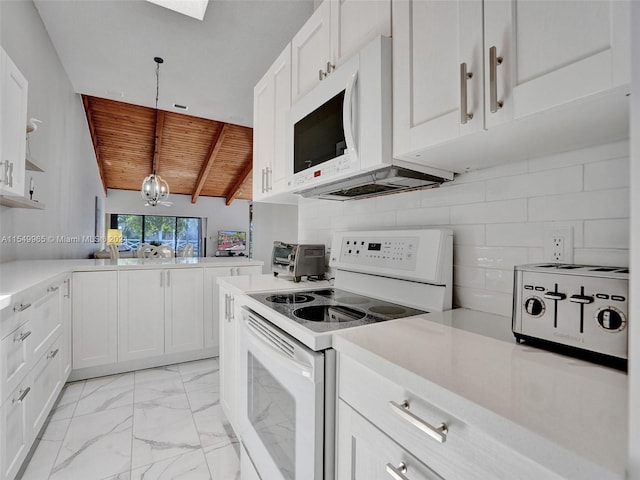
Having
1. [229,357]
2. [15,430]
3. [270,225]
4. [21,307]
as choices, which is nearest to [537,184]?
[229,357]

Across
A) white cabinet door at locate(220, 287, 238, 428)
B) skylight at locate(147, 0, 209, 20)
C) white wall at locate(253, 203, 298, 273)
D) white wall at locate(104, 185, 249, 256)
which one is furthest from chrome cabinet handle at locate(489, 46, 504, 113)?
white wall at locate(104, 185, 249, 256)

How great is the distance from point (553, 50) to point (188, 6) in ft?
8.81

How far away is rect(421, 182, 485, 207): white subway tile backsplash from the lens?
1190 mm

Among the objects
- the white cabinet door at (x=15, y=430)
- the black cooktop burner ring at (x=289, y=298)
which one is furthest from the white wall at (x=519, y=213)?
the white cabinet door at (x=15, y=430)

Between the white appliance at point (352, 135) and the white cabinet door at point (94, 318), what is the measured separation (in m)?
2.11

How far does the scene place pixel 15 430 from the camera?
4.66ft

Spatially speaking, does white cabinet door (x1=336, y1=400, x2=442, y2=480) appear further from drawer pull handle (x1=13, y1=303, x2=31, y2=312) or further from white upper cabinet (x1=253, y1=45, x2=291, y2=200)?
drawer pull handle (x1=13, y1=303, x2=31, y2=312)

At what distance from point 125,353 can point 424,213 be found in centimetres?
280

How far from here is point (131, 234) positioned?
34.1ft

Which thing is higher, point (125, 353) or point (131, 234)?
point (131, 234)

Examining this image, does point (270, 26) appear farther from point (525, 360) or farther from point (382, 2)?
point (525, 360)

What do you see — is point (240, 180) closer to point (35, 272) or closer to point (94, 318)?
point (94, 318)

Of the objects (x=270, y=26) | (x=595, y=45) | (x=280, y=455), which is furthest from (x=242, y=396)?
(x=270, y=26)

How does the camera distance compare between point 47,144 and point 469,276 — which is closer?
point 469,276
